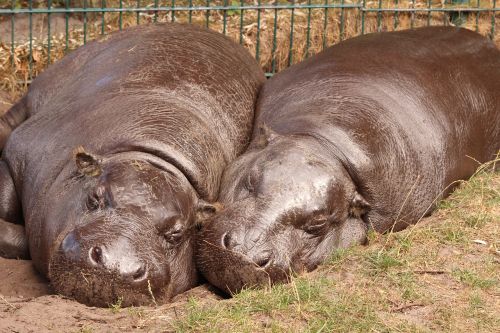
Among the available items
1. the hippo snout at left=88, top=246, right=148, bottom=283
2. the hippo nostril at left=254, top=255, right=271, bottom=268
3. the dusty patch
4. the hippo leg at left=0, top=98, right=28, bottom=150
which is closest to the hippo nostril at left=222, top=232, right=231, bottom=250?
the hippo nostril at left=254, top=255, right=271, bottom=268

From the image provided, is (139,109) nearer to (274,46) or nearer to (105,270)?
(105,270)

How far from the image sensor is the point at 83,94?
27.4 feet

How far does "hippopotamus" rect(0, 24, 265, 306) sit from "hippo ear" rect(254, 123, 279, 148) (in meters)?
0.31

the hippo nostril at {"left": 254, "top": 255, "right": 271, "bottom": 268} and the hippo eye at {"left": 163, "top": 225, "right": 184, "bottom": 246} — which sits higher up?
the hippo eye at {"left": 163, "top": 225, "right": 184, "bottom": 246}

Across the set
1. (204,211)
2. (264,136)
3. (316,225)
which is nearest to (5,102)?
(264,136)

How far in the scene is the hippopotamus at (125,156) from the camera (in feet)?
21.5

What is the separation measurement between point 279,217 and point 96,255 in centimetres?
128

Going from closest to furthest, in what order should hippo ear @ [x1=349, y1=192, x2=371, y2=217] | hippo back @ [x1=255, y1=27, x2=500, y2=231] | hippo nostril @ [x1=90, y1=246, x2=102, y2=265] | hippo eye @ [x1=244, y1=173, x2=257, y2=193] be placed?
hippo nostril @ [x1=90, y1=246, x2=102, y2=265], hippo eye @ [x1=244, y1=173, x2=257, y2=193], hippo ear @ [x1=349, y1=192, x2=371, y2=217], hippo back @ [x1=255, y1=27, x2=500, y2=231]

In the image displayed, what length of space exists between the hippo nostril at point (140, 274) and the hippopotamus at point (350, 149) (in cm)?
63

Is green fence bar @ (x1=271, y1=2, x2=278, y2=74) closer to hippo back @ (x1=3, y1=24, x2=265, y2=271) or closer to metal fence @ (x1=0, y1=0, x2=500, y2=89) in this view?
metal fence @ (x1=0, y1=0, x2=500, y2=89)

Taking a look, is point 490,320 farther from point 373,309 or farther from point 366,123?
point 366,123

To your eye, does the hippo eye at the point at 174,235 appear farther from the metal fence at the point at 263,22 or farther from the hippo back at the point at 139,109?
the metal fence at the point at 263,22

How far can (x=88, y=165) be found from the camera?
7047mm

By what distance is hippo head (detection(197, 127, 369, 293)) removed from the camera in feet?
22.8
